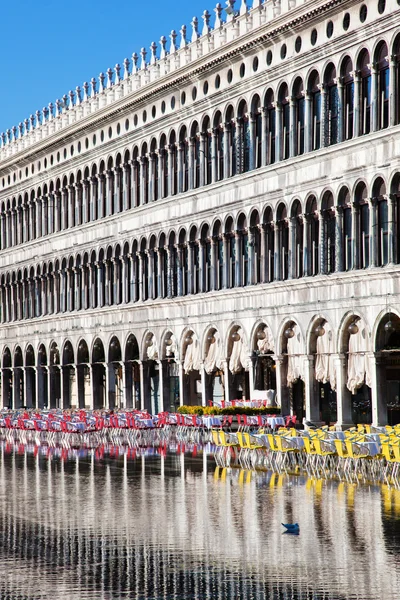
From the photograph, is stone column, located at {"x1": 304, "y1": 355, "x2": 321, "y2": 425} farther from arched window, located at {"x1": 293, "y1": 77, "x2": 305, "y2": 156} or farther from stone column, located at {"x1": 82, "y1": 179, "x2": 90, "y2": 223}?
stone column, located at {"x1": 82, "y1": 179, "x2": 90, "y2": 223}

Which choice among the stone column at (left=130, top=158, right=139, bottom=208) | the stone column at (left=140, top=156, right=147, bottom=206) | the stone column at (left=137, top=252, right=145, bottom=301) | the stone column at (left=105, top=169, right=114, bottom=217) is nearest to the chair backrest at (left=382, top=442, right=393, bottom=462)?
the stone column at (left=137, top=252, right=145, bottom=301)

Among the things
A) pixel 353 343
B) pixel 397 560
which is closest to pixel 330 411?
pixel 353 343

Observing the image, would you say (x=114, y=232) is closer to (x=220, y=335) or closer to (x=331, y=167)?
(x=220, y=335)

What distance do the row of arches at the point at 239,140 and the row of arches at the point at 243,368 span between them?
6.17m

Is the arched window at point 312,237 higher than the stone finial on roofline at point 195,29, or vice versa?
the stone finial on roofline at point 195,29

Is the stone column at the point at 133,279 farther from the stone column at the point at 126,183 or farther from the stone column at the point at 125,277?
the stone column at the point at 126,183

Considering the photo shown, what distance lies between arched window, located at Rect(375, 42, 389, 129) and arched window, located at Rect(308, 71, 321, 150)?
4305mm

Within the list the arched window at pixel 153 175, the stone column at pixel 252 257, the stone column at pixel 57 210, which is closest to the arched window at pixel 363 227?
the stone column at pixel 252 257

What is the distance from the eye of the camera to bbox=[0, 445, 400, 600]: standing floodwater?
14242 millimetres

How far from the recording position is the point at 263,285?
1905 inches

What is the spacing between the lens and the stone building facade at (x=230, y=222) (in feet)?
136

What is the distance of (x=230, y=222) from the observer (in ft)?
170

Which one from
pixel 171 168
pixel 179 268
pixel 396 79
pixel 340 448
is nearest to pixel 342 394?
pixel 396 79

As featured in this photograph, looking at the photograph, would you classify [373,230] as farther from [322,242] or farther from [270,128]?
[270,128]
